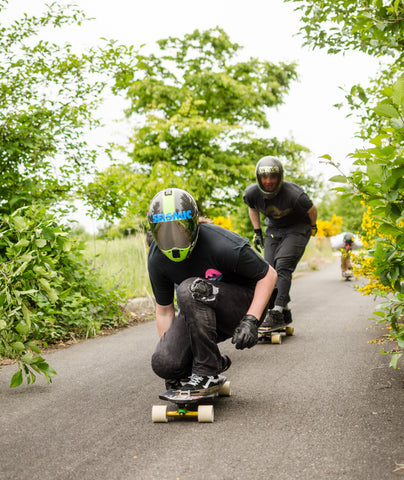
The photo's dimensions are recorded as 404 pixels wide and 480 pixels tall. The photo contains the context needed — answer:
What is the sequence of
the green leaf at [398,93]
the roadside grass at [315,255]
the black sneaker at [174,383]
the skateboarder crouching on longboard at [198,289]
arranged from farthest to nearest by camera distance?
the roadside grass at [315,255] < the black sneaker at [174,383] < the skateboarder crouching on longboard at [198,289] < the green leaf at [398,93]

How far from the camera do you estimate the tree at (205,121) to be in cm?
1909

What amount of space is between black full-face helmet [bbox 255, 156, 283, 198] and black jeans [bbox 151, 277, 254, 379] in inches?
95.9

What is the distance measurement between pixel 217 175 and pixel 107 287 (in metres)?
13.9

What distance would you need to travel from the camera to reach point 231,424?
9.82 feet

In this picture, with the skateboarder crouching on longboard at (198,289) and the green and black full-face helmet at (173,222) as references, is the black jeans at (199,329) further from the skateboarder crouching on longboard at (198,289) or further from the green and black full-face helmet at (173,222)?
the green and black full-face helmet at (173,222)

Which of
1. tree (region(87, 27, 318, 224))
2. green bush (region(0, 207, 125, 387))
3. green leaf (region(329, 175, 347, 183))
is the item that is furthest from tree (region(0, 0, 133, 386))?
tree (region(87, 27, 318, 224))

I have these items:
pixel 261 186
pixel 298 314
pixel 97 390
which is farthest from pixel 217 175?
pixel 97 390

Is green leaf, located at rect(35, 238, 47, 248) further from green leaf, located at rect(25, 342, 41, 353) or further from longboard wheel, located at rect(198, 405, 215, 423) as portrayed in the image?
longboard wheel, located at rect(198, 405, 215, 423)

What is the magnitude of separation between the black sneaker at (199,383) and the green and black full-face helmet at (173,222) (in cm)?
80

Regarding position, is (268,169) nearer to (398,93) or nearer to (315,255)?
(398,93)

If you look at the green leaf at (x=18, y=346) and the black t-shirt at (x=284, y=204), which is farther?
the black t-shirt at (x=284, y=204)

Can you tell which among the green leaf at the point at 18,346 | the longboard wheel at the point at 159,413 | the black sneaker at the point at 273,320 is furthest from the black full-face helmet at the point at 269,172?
the green leaf at the point at 18,346

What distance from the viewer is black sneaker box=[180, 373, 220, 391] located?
317 cm

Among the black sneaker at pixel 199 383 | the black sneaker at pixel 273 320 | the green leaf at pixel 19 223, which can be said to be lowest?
the black sneaker at pixel 273 320
